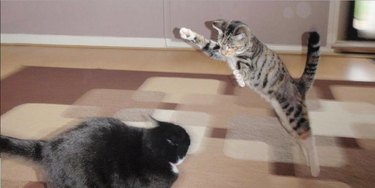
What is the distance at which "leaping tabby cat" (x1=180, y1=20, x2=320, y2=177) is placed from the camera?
63 cm

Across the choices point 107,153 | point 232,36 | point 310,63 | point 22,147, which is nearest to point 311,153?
point 310,63

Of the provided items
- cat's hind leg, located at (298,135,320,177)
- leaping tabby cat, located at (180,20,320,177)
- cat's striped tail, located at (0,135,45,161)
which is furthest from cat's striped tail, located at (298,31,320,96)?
cat's striped tail, located at (0,135,45,161)

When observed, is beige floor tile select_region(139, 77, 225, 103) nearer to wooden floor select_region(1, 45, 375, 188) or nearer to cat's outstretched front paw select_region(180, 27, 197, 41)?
wooden floor select_region(1, 45, 375, 188)

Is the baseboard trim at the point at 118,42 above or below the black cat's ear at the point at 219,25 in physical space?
below

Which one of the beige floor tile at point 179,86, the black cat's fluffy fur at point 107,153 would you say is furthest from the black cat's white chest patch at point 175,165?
the beige floor tile at point 179,86

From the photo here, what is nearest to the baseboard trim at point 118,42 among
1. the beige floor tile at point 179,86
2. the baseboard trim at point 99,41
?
the baseboard trim at point 99,41

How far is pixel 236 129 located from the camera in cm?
84

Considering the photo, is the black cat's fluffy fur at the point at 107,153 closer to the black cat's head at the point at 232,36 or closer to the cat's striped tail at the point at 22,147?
the cat's striped tail at the point at 22,147

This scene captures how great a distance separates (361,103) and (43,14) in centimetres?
63

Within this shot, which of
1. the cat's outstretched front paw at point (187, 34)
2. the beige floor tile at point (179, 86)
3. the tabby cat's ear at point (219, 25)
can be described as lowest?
the beige floor tile at point (179, 86)

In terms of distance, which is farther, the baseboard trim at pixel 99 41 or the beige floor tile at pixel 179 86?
the beige floor tile at pixel 179 86

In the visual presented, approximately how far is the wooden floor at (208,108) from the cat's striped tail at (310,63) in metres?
0.01

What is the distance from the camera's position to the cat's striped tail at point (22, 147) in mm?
711

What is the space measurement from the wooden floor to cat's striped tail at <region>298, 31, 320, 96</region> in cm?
1
